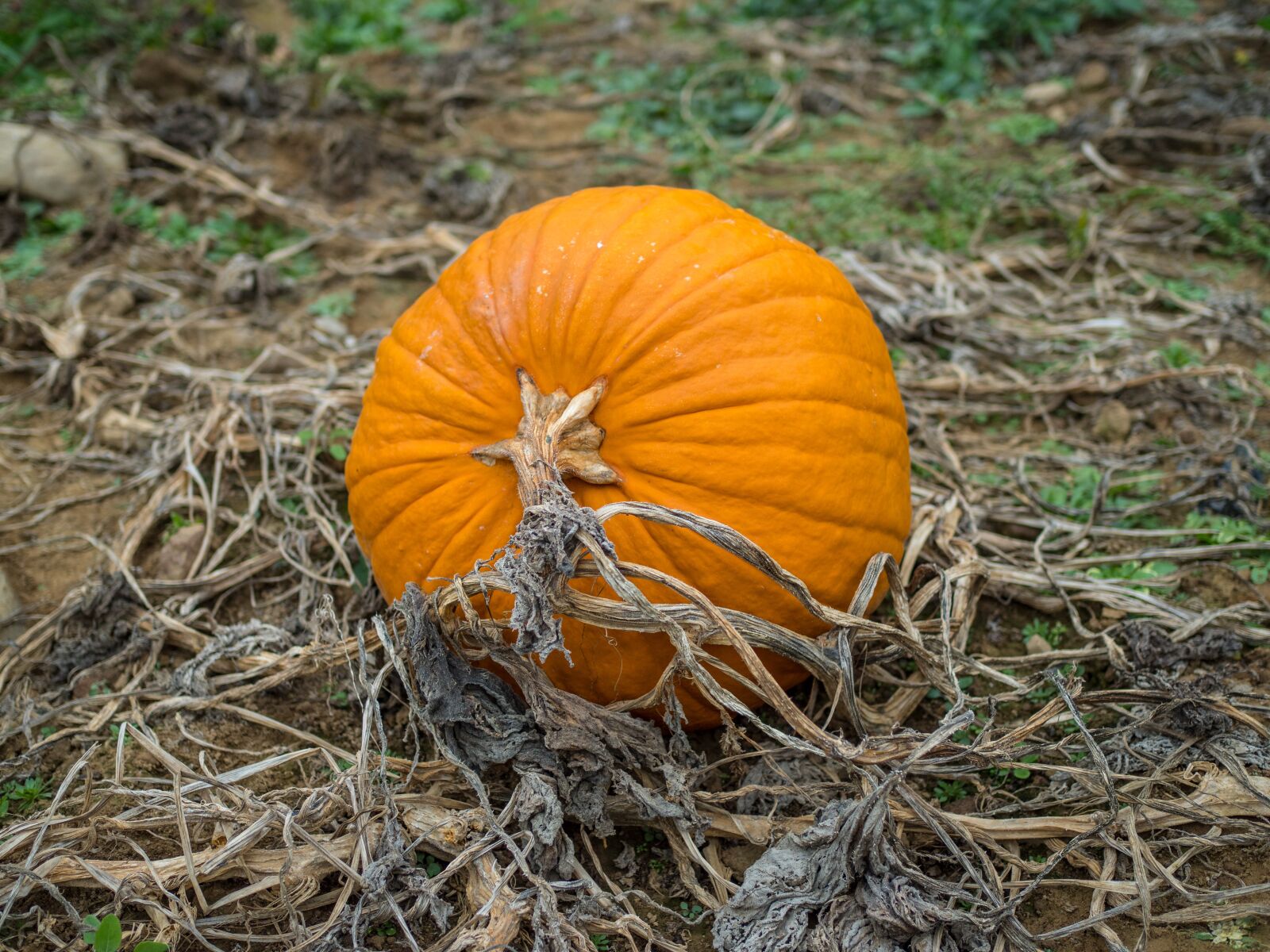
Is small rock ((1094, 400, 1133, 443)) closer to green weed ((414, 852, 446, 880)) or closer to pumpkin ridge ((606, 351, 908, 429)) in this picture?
pumpkin ridge ((606, 351, 908, 429))

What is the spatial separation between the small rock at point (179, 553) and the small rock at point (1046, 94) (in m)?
4.49

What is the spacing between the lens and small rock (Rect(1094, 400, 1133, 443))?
10.5 ft

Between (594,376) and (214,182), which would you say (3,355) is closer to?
(214,182)

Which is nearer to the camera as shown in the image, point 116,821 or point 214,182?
point 116,821

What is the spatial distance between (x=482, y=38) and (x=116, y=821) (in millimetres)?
5537

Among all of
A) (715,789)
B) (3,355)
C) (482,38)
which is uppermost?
(482,38)

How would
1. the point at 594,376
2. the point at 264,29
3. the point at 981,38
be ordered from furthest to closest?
the point at 264,29 < the point at 981,38 < the point at 594,376

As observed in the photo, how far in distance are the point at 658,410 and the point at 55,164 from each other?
149 inches

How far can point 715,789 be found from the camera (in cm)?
224

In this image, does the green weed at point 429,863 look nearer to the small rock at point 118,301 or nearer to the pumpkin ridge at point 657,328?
the pumpkin ridge at point 657,328

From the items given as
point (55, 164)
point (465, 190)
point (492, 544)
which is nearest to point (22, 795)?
point (492, 544)

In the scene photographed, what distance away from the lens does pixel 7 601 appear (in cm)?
272

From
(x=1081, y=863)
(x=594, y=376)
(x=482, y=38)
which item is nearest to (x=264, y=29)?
(x=482, y=38)

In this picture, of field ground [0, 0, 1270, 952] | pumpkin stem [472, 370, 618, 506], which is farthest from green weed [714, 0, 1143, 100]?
pumpkin stem [472, 370, 618, 506]
